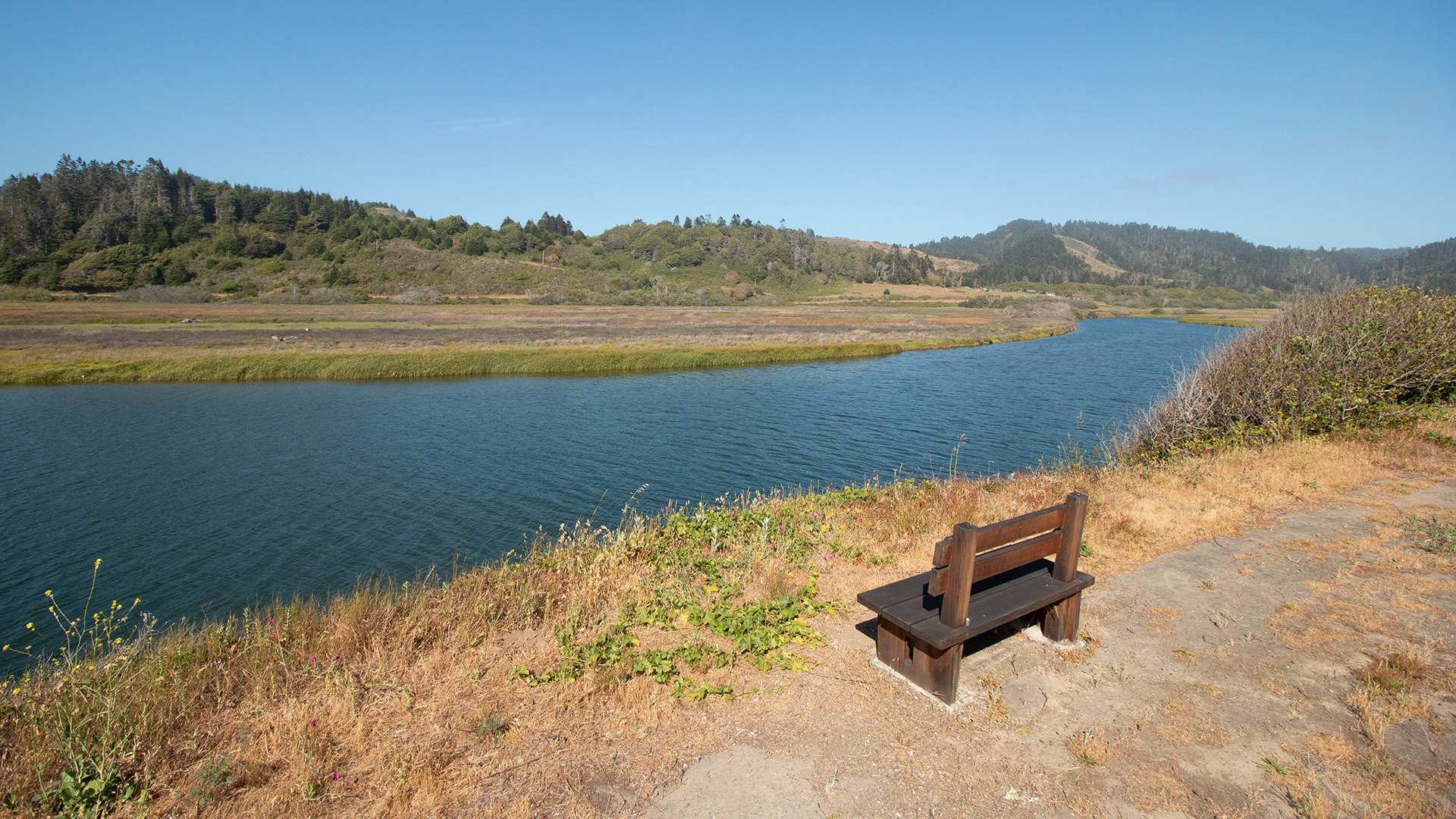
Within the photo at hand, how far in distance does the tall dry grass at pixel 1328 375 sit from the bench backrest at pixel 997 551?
31.0ft

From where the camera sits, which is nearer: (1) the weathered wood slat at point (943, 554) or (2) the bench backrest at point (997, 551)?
(2) the bench backrest at point (997, 551)

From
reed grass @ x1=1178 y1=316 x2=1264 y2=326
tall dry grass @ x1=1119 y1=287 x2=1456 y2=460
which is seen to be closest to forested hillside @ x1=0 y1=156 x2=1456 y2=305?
reed grass @ x1=1178 y1=316 x2=1264 y2=326

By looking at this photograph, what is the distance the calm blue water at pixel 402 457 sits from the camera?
14.0 metres

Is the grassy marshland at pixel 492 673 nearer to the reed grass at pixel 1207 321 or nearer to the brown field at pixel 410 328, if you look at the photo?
the brown field at pixel 410 328

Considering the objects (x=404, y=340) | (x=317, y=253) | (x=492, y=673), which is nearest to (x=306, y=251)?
(x=317, y=253)

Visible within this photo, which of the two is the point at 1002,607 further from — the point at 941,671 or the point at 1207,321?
the point at 1207,321

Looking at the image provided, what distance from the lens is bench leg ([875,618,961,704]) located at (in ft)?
17.0

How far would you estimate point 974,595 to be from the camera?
5855mm

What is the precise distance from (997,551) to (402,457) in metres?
21.0

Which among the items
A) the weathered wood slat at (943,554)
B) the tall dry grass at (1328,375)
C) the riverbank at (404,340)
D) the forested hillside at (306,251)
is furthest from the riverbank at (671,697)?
the forested hillside at (306,251)

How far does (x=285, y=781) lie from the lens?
4266 millimetres

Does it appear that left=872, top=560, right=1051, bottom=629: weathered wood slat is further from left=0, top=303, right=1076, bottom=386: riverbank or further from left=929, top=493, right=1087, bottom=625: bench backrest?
left=0, top=303, right=1076, bottom=386: riverbank

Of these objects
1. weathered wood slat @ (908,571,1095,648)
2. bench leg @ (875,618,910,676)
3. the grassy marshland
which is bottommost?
the grassy marshland

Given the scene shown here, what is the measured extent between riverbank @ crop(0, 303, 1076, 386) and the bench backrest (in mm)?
39494
